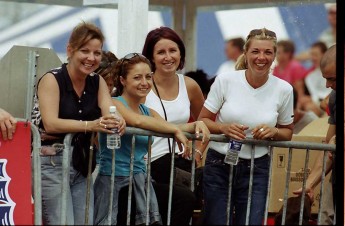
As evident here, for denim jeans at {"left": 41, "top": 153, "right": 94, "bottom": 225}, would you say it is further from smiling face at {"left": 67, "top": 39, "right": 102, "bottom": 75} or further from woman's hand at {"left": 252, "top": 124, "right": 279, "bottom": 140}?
woman's hand at {"left": 252, "top": 124, "right": 279, "bottom": 140}

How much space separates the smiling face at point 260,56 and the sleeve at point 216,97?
229 millimetres

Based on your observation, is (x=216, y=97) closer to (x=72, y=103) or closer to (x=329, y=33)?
(x=72, y=103)

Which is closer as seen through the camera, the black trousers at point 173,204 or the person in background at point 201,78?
the black trousers at point 173,204

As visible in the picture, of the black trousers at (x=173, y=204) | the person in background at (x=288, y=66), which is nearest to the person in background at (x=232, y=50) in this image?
the person in background at (x=288, y=66)

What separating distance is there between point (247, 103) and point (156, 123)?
0.67 metres

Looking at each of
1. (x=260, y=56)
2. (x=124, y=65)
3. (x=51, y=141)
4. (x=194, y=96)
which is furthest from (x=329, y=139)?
(x=51, y=141)

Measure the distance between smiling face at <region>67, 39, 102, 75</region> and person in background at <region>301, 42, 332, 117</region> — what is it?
2534 millimetres

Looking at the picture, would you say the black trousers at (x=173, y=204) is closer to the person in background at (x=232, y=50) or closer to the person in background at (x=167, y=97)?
the person in background at (x=167, y=97)

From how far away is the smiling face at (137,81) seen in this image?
6840mm

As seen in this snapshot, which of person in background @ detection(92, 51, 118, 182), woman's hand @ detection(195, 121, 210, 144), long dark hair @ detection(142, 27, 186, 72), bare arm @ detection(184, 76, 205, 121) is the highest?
long dark hair @ detection(142, 27, 186, 72)

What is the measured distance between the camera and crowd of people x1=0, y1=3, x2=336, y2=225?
659 cm

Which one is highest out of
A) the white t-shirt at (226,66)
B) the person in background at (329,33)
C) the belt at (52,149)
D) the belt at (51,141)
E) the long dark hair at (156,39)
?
the person in background at (329,33)

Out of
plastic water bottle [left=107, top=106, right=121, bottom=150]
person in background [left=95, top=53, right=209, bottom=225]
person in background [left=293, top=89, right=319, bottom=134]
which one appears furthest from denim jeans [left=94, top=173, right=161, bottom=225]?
person in background [left=293, top=89, right=319, bottom=134]

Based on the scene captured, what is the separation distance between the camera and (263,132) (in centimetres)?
689
